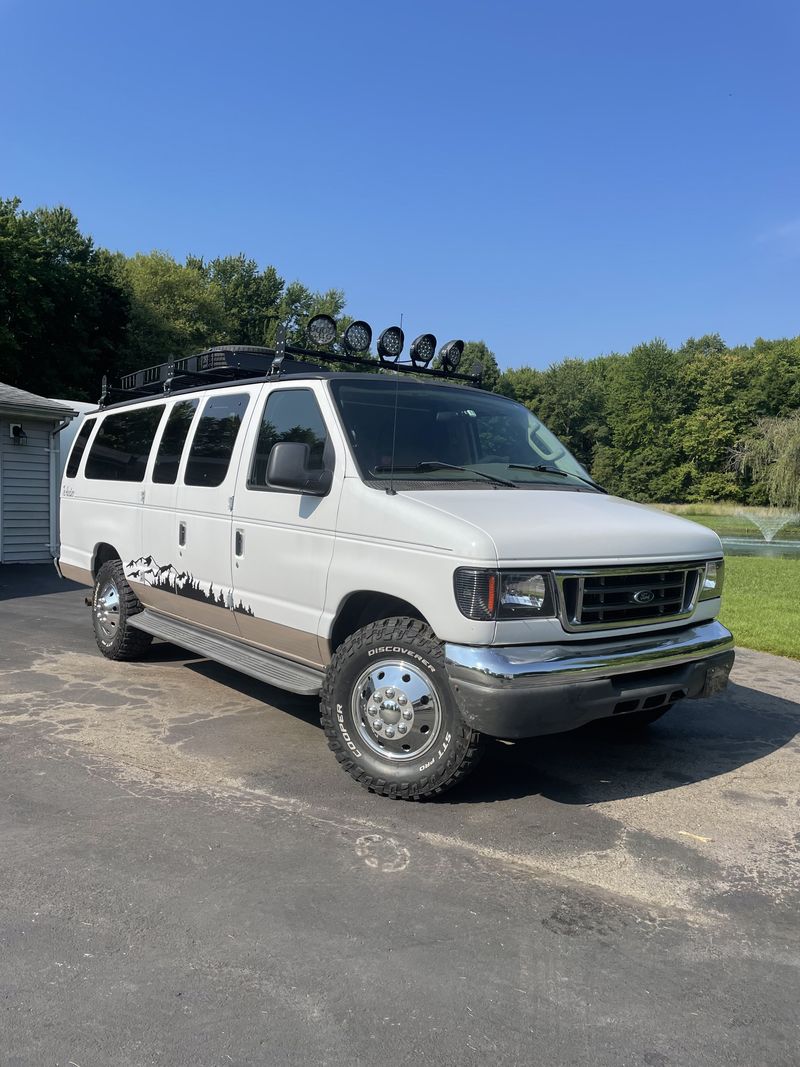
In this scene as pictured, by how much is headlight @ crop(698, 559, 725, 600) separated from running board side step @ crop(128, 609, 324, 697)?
2.20 meters

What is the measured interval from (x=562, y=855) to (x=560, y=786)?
2.73 ft

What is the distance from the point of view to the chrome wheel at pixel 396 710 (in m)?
3.81

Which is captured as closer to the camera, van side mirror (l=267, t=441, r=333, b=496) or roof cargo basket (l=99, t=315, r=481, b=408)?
van side mirror (l=267, t=441, r=333, b=496)

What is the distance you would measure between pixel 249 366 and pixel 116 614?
2.47 meters

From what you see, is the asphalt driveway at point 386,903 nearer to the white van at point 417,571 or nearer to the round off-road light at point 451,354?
the white van at point 417,571

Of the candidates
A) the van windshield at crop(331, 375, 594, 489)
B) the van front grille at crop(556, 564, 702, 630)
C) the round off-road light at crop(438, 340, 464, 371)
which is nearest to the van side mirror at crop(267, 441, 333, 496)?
the van windshield at crop(331, 375, 594, 489)

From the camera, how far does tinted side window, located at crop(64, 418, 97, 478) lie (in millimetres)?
7512

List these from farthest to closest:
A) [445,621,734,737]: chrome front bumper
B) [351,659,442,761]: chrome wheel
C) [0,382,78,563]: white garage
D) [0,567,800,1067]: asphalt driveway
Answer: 1. [0,382,78,563]: white garage
2. [351,659,442,761]: chrome wheel
3. [445,621,734,737]: chrome front bumper
4. [0,567,800,1067]: asphalt driveway

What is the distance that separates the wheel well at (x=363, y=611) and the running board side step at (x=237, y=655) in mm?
280

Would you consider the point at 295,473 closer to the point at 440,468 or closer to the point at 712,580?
the point at 440,468

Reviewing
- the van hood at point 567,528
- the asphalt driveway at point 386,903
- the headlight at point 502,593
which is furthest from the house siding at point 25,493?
the headlight at point 502,593

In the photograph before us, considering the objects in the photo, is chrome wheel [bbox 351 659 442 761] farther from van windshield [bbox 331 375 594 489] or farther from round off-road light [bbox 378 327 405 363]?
round off-road light [bbox 378 327 405 363]

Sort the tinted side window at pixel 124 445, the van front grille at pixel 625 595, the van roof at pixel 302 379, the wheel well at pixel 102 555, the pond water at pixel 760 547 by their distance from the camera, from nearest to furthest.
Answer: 1. the van front grille at pixel 625 595
2. the van roof at pixel 302 379
3. the tinted side window at pixel 124 445
4. the wheel well at pixel 102 555
5. the pond water at pixel 760 547

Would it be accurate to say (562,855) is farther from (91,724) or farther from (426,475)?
(91,724)
